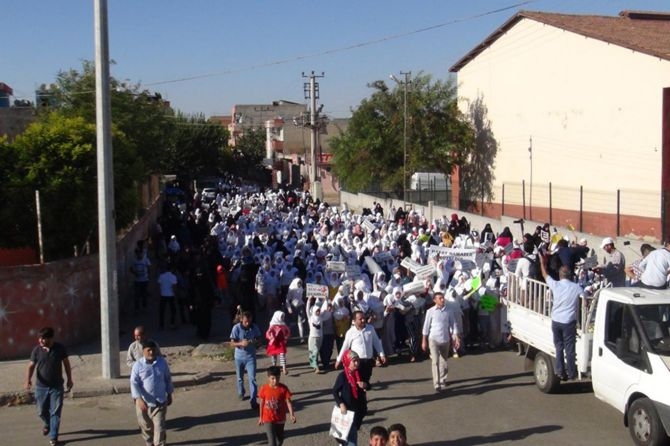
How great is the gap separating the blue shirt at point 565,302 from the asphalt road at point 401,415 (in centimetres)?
116

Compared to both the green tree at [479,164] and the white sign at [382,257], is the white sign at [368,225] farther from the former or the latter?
the green tree at [479,164]

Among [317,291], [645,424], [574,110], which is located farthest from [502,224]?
[645,424]

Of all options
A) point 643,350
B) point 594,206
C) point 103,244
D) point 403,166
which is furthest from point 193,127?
point 643,350

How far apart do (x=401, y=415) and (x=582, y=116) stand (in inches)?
1125

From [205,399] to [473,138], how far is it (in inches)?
1446

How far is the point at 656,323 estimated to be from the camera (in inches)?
345

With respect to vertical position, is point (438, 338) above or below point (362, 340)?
below

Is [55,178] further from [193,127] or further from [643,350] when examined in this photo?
[193,127]

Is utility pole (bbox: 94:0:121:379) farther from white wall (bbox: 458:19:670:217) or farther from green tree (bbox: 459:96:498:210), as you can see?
green tree (bbox: 459:96:498:210)

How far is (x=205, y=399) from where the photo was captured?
11422mm

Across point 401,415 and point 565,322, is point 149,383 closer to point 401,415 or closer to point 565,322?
point 401,415

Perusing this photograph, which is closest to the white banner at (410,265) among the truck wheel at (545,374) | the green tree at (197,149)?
the truck wheel at (545,374)

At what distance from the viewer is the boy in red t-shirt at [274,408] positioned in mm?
8328

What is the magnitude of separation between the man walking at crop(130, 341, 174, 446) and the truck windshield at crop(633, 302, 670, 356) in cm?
509
